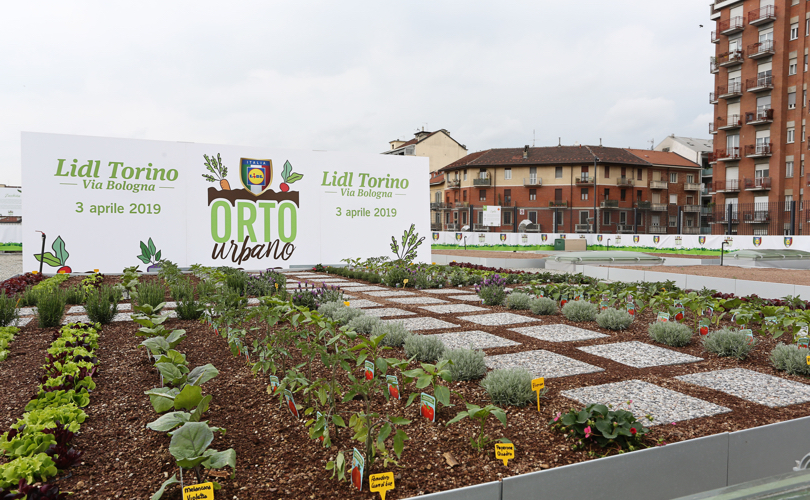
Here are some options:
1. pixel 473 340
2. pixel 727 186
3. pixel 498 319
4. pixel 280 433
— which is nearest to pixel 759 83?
pixel 727 186

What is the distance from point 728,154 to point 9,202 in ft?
183

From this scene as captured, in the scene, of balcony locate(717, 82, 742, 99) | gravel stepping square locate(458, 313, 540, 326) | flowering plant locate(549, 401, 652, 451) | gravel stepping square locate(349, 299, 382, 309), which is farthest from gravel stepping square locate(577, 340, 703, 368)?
balcony locate(717, 82, 742, 99)

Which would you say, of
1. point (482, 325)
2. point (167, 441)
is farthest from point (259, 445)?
point (482, 325)

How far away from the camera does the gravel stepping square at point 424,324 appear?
648 cm

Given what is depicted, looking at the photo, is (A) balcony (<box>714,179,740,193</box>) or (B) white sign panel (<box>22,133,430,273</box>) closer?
(B) white sign panel (<box>22,133,430,273</box>)

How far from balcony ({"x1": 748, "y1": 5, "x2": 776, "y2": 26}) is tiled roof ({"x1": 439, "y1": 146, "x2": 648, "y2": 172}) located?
63.6 ft

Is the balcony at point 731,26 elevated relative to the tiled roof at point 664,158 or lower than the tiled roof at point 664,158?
elevated

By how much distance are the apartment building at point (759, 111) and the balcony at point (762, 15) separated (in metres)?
0.06

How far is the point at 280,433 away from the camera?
301 cm

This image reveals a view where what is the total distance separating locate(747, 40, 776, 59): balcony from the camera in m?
33.9

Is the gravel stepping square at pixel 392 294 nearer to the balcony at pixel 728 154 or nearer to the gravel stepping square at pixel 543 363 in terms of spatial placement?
the gravel stepping square at pixel 543 363

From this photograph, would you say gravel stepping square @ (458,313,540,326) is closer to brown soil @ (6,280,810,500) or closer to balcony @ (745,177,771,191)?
brown soil @ (6,280,810,500)

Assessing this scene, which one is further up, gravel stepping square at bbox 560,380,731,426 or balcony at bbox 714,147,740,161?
balcony at bbox 714,147,740,161

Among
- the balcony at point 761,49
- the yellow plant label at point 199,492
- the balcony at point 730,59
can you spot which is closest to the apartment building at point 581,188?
the balcony at point 730,59
